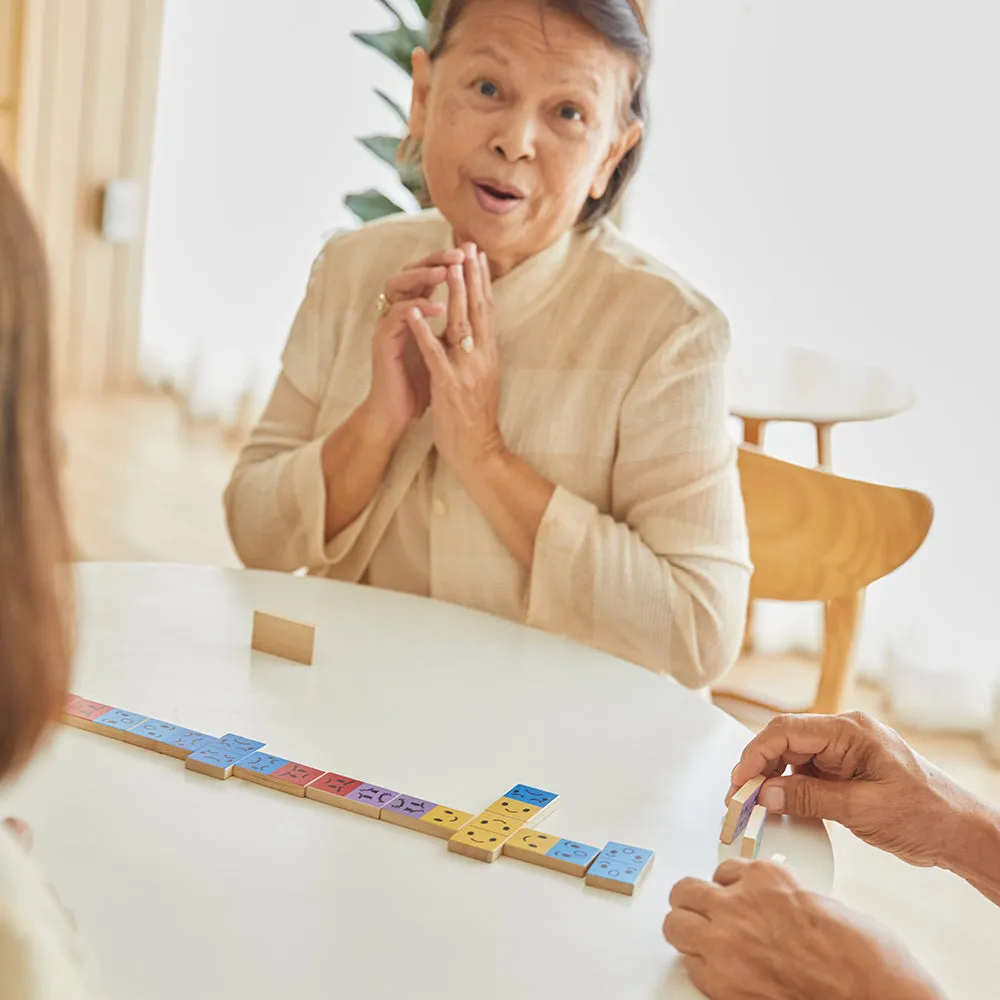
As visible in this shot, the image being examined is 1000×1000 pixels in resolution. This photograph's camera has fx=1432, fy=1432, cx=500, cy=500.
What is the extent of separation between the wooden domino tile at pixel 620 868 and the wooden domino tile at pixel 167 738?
361mm

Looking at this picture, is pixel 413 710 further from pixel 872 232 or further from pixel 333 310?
pixel 872 232

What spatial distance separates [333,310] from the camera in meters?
1.99

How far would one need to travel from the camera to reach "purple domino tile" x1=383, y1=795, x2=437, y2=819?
1.14m

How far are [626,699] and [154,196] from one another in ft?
14.2

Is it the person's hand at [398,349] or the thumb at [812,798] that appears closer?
the thumb at [812,798]

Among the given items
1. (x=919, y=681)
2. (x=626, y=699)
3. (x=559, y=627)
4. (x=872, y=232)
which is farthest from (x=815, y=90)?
(x=626, y=699)

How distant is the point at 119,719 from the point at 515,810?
0.36 m

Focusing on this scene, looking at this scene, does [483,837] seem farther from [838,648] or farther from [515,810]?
[838,648]

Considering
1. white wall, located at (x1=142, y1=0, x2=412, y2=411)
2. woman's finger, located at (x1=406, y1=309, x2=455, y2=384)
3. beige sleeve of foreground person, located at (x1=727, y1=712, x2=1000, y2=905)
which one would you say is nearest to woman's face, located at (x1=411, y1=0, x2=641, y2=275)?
woman's finger, located at (x1=406, y1=309, x2=455, y2=384)

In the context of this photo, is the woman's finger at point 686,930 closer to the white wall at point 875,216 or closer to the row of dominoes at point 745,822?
the row of dominoes at point 745,822

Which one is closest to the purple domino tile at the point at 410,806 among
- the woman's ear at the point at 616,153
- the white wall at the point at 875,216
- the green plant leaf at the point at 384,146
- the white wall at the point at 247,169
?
the woman's ear at the point at 616,153

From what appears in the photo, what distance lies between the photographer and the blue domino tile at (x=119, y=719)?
125 centimetres

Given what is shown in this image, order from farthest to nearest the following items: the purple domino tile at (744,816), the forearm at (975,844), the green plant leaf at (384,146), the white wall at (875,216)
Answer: the green plant leaf at (384,146) → the white wall at (875,216) → the forearm at (975,844) → the purple domino tile at (744,816)

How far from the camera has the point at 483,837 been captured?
111 centimetres
